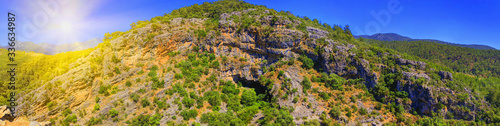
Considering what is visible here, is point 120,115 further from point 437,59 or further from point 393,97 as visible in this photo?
point 437,59

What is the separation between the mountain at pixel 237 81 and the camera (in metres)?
26.9

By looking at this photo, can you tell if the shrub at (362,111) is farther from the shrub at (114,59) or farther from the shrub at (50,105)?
the shrub at (50,105)

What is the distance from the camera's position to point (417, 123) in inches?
1288

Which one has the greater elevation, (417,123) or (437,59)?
(437,59)

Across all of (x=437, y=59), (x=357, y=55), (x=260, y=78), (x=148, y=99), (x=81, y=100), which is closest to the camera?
(x=81, y=100)

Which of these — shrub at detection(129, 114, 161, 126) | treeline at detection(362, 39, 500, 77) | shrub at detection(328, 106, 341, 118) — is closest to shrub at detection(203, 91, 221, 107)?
shrub at detection(129, 114, 161, 126)

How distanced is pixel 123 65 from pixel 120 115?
28.3ft

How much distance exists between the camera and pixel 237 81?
147ft

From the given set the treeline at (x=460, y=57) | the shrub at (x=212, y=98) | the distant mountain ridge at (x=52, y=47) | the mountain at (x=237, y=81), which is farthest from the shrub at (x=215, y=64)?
the treeline at (x=460, y=57)

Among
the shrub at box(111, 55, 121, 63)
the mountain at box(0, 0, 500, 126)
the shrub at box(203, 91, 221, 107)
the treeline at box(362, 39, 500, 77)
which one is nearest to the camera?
the mountain at box(0, 0, 500, 126)

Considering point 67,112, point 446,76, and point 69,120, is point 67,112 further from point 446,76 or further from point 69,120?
point 446,76

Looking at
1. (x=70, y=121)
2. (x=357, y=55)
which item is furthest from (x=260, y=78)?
(x=70, y=121)

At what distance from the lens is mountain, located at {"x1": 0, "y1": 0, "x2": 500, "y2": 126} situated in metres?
26.9

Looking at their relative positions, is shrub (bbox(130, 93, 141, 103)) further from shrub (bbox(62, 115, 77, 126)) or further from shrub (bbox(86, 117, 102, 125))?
shrub (bbox(62, 115, 77, 126))
